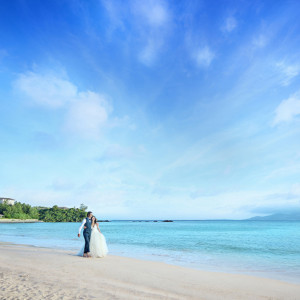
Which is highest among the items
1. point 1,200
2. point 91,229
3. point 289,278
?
point 1,200

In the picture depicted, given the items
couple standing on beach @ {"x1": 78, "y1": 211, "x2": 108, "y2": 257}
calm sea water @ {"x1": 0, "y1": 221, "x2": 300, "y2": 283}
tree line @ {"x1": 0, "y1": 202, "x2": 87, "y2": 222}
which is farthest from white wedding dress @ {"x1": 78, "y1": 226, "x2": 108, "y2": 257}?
tree line @ {"x1": 0, "y1": 202, "x2": 87, "y2": 222}

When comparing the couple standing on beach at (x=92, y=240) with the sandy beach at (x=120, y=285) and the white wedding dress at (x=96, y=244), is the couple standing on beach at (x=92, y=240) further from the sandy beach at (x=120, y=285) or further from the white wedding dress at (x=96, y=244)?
the sandy beach at (x=120, y=285)

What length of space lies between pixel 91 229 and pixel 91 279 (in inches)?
239

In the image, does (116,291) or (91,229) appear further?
(91,229)

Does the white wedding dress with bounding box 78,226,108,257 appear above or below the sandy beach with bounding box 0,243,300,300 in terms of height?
above

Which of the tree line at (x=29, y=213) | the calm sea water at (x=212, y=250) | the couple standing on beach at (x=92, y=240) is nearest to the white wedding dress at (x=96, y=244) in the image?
the couple standing on beach at (x=92, y=240)

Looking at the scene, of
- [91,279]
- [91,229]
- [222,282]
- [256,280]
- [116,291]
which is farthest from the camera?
[91,229]

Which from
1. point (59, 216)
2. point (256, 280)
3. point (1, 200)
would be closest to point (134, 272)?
point (256, 280)

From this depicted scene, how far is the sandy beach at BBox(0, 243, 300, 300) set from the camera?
762 cm

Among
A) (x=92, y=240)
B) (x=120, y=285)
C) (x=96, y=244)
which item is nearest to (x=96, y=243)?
(x=96, y=244)

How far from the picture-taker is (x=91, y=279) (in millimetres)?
9586

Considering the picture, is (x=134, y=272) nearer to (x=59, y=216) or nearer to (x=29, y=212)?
(x=29, y=212)

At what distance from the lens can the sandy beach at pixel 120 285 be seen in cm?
762

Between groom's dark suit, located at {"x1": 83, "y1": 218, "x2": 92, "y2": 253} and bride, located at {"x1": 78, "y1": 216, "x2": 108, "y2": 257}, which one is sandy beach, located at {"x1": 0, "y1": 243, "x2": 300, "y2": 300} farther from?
bride, located at {"x1": 78, "y1": 216, "x2": 108, "y2": 257}
